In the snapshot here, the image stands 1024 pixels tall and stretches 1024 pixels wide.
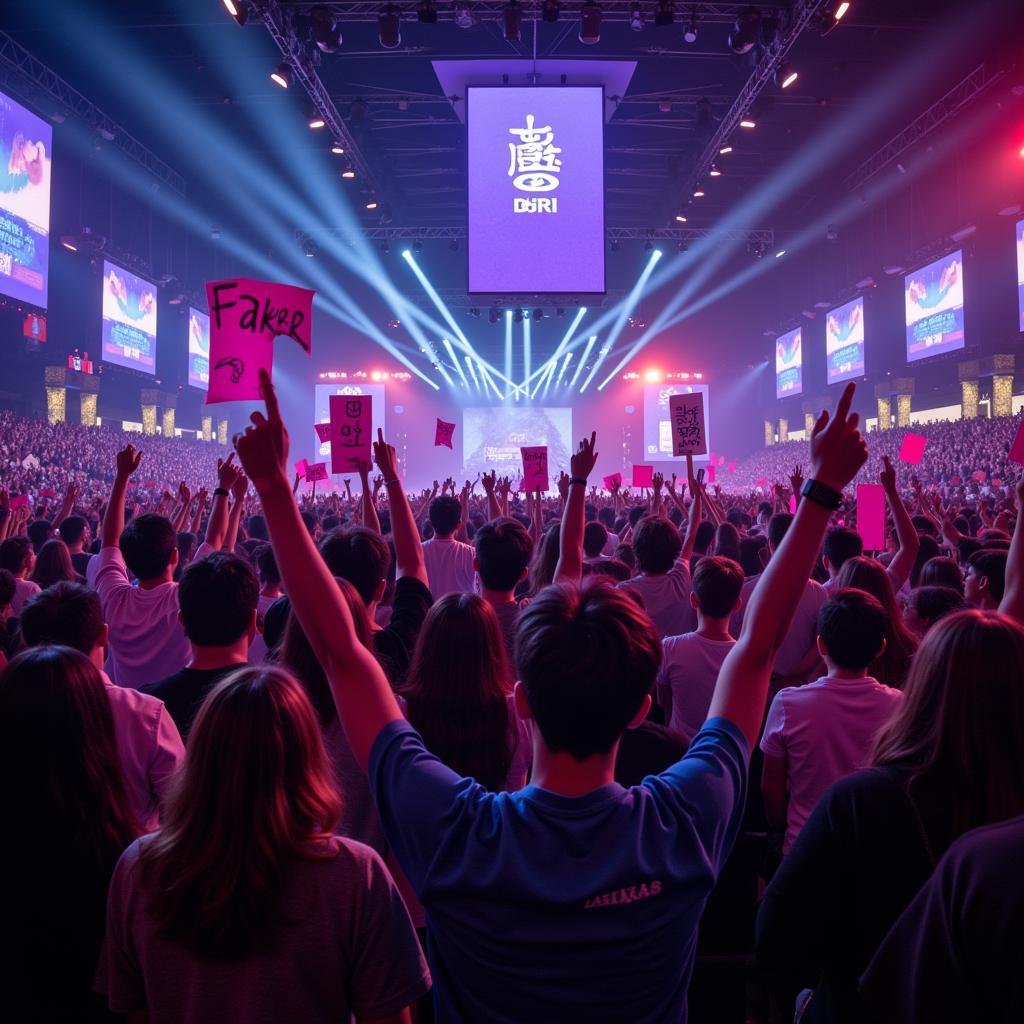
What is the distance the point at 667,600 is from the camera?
441cm

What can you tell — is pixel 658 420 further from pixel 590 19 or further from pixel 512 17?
pixel 512 17

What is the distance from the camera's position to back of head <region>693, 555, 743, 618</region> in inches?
130

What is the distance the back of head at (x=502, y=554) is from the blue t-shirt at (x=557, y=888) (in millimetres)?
2296

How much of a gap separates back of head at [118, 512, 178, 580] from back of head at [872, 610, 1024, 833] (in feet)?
9.69

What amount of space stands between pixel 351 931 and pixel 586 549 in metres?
4.16

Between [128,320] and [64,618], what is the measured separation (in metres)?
27.5

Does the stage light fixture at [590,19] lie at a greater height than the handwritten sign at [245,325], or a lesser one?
greater

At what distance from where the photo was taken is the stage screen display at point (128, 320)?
25844 millimetres

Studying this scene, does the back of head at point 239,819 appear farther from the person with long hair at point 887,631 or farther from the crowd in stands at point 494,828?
the person with long hair at point 887,631

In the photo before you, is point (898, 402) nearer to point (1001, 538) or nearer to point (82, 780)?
point (1001, 538)

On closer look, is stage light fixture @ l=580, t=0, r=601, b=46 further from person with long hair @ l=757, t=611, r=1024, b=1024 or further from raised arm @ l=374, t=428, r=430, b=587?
person with long hair @ l=757, t=611, r=1024, b=1024

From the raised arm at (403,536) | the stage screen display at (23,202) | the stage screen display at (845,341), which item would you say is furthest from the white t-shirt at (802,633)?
the stage screen display at (845,341)

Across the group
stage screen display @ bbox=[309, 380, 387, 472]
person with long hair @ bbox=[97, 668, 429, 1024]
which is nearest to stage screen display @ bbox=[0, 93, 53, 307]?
stage screen display @ bbox=[309, 380, 387, 472]

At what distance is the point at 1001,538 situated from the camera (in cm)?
516
